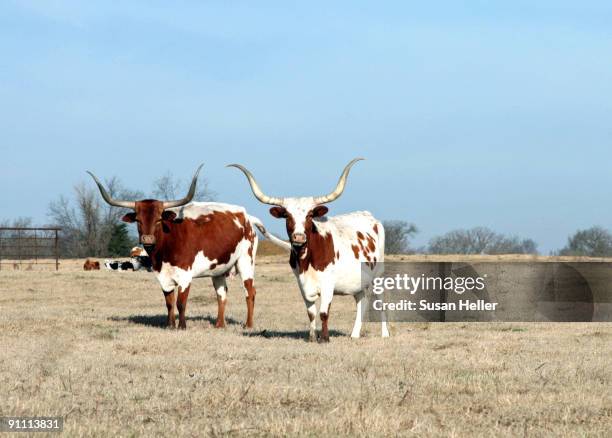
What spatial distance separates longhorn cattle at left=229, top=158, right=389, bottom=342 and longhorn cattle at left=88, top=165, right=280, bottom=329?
218cm

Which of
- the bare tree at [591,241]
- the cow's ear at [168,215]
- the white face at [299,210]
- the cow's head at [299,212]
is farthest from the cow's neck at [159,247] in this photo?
the bare tree at [591,241]

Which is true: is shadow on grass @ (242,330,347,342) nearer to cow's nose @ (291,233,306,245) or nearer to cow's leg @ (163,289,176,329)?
cow's leg @ (163,289,176,329)

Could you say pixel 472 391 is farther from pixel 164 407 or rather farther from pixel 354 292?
pixel 354 292

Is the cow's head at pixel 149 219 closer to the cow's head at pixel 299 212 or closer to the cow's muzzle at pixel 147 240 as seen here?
the cow's muzzle at pixel 147 240

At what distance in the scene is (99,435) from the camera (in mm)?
7387

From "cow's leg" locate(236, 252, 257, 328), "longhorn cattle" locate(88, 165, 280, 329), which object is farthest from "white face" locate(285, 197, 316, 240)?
"cow's leg" locate(236, 252, 257, 328)


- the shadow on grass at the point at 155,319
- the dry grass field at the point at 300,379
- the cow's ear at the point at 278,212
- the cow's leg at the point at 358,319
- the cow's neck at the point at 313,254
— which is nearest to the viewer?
the dry grass field at the point at 300,379

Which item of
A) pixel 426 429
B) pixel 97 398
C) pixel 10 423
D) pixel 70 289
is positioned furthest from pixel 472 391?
pixel 70 289

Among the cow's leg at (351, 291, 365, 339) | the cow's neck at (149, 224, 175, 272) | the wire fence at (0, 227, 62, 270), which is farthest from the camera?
the wire fence at (0, 227, 62, 270)

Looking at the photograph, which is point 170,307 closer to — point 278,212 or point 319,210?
point 278,212

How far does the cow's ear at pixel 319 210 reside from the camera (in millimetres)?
Answer: 14648

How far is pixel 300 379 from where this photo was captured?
10.5m

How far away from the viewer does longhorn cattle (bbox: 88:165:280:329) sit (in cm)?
1702

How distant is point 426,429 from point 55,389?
4217 mm
